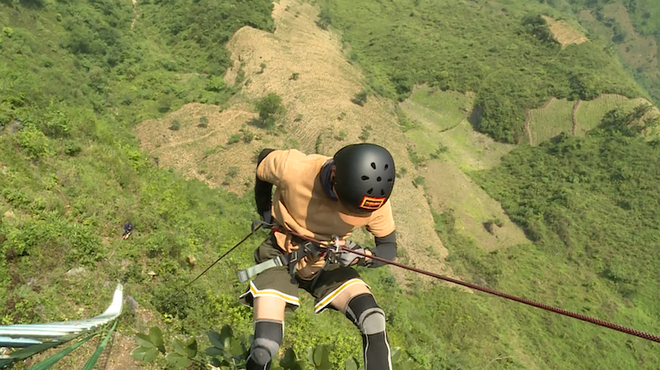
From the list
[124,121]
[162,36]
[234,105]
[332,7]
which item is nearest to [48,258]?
[124,121]

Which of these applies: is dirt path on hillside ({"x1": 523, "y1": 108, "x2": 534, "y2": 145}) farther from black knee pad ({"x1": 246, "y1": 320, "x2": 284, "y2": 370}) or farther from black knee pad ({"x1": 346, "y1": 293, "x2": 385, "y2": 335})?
black knee pad ({"x1": 246, "y1": 320, "x2": 284, "y2": 370})

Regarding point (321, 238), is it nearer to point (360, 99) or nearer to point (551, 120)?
point (360, 99)

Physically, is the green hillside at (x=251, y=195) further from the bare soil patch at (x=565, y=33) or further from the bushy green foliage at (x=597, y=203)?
the bare soil patch at (x=565, y=33)

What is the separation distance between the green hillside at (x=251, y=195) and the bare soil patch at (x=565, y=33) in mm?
1914

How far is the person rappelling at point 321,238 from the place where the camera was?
11.3 ft

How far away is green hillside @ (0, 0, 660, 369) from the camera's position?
7660 millimetres

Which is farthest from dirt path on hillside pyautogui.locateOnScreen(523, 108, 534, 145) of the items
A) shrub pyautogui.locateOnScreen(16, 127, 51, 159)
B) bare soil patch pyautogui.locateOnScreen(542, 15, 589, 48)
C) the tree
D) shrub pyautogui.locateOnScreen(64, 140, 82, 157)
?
shrub pyautogui.locateOnScreen(16, 127, 51, 159)

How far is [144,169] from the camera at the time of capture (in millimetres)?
14430

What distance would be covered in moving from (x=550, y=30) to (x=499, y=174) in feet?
109

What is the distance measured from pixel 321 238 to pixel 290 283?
0.60 m

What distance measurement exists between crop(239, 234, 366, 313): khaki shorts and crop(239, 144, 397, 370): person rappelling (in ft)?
0.03

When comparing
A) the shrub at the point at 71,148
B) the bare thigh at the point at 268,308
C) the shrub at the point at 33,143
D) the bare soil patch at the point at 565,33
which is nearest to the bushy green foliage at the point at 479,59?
the bare soil patch at the point at 565,33

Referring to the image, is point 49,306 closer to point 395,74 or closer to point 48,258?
point 48,258

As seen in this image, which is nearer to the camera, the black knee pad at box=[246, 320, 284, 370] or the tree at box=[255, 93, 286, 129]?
the black knee pad at box=[246, 320, 284, 370]
